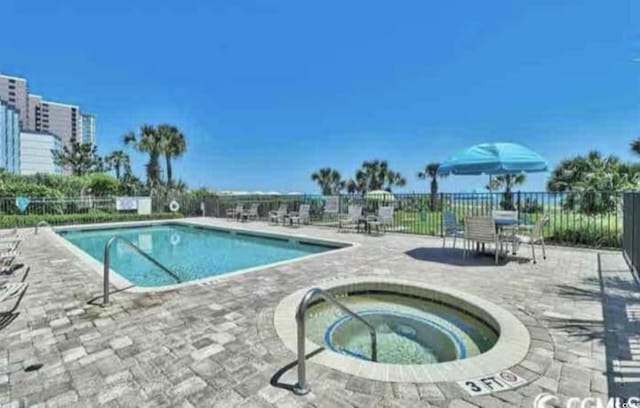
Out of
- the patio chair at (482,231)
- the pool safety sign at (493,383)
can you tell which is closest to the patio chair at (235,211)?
the patio chair at (482,231)

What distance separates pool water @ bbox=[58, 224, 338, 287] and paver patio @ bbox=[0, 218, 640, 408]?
194 centimetres

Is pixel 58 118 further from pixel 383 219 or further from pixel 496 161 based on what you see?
pixel 496 161

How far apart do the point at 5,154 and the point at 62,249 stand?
278 ft

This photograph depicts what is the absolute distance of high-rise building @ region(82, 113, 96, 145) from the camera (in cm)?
10369

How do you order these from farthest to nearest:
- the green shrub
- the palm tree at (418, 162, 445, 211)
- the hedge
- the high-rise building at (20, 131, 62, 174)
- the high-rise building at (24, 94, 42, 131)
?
the high-rise building at (24, 94, 42, 131) → the high-rise building at (20, 131, 62, 174) → the palm tree at (418, 162, 445, 211) → the green shrub → the hedge

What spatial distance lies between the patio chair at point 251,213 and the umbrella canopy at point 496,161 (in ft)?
34.7

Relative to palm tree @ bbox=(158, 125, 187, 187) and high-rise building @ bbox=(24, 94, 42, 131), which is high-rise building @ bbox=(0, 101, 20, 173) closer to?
high-rise building @ bbox=(24, 94, 42, 131)

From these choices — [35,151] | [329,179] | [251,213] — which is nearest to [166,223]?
[251,213]

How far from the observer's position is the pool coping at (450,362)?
2.15m

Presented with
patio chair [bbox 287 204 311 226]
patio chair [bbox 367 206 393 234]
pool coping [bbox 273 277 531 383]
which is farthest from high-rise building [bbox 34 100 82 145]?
pool coping [bbox 273 277 531 383]

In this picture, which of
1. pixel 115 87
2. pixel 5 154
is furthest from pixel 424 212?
pixel 5 154

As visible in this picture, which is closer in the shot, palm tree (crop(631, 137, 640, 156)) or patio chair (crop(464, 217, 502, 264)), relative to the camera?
patio chair (crop(464, 217, 502, 264))

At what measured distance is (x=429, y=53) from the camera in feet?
50.0

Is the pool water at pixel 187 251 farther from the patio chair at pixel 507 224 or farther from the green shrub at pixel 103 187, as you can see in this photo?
the green shrub at pixel 103 187
